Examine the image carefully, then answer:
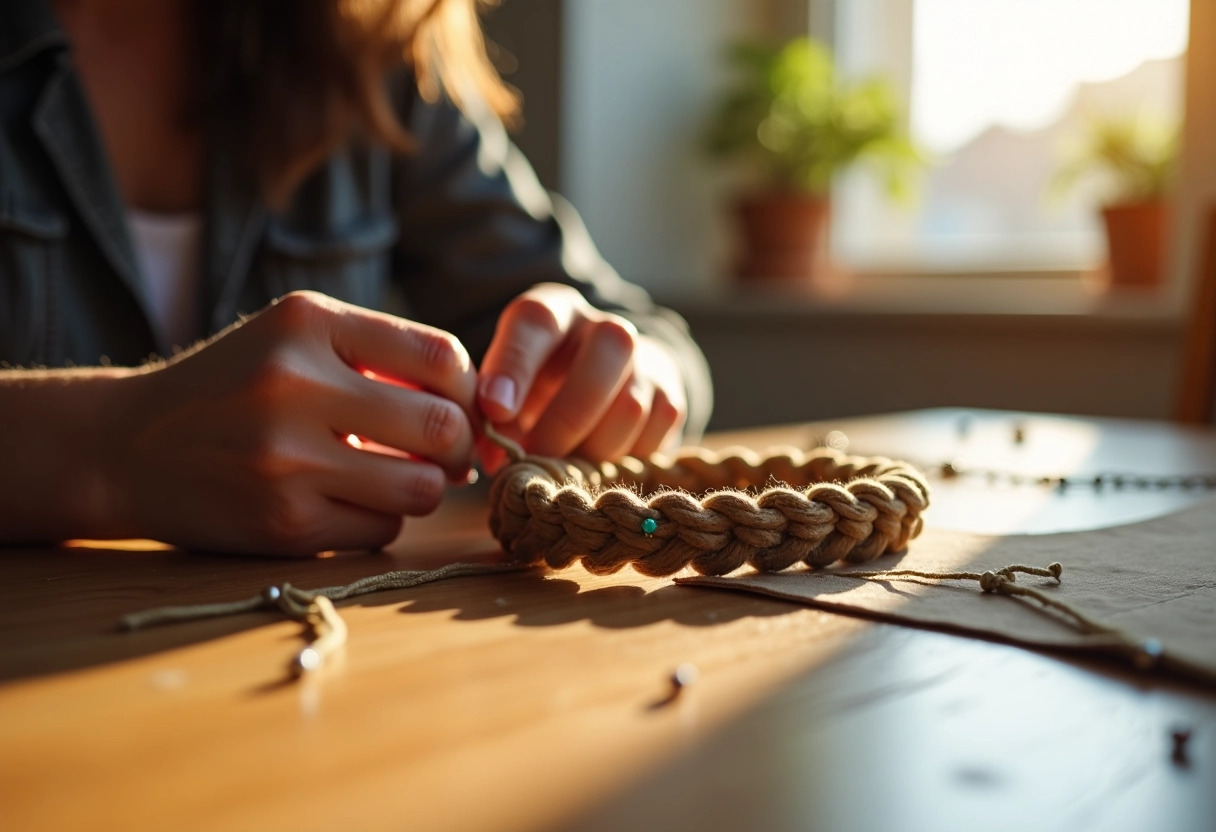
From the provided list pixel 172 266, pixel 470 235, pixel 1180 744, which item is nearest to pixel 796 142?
pixel 470 235

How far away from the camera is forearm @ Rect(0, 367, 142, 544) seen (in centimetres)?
62

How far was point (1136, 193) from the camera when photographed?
208 cm

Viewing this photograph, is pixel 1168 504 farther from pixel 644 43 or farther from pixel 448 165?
pixel 644 43

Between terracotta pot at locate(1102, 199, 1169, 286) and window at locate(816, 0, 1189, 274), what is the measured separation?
0.08 meters

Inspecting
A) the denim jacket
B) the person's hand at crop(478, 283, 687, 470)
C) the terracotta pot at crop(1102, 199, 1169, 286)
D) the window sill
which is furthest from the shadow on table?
the terracotta pot at crop(1102, 199, 1169, 286)

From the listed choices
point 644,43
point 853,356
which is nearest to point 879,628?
point 853,356

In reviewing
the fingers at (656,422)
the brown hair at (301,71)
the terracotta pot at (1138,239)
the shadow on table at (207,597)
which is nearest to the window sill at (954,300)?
the terracotta pot at (1138,239)

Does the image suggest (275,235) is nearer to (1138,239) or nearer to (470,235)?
(470,235)

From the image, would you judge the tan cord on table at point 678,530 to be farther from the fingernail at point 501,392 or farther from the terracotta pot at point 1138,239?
the terracotta pot at point 1138,239

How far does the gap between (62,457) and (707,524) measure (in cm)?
Answer: 37

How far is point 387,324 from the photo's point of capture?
0.61 m

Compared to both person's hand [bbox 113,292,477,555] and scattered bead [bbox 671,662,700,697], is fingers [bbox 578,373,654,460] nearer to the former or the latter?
person's hand [bbox 113,292,477,555]

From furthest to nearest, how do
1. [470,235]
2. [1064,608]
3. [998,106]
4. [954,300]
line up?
[998,106]
[954,300]
[470,235]
[1064,608]

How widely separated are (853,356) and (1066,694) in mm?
1936
